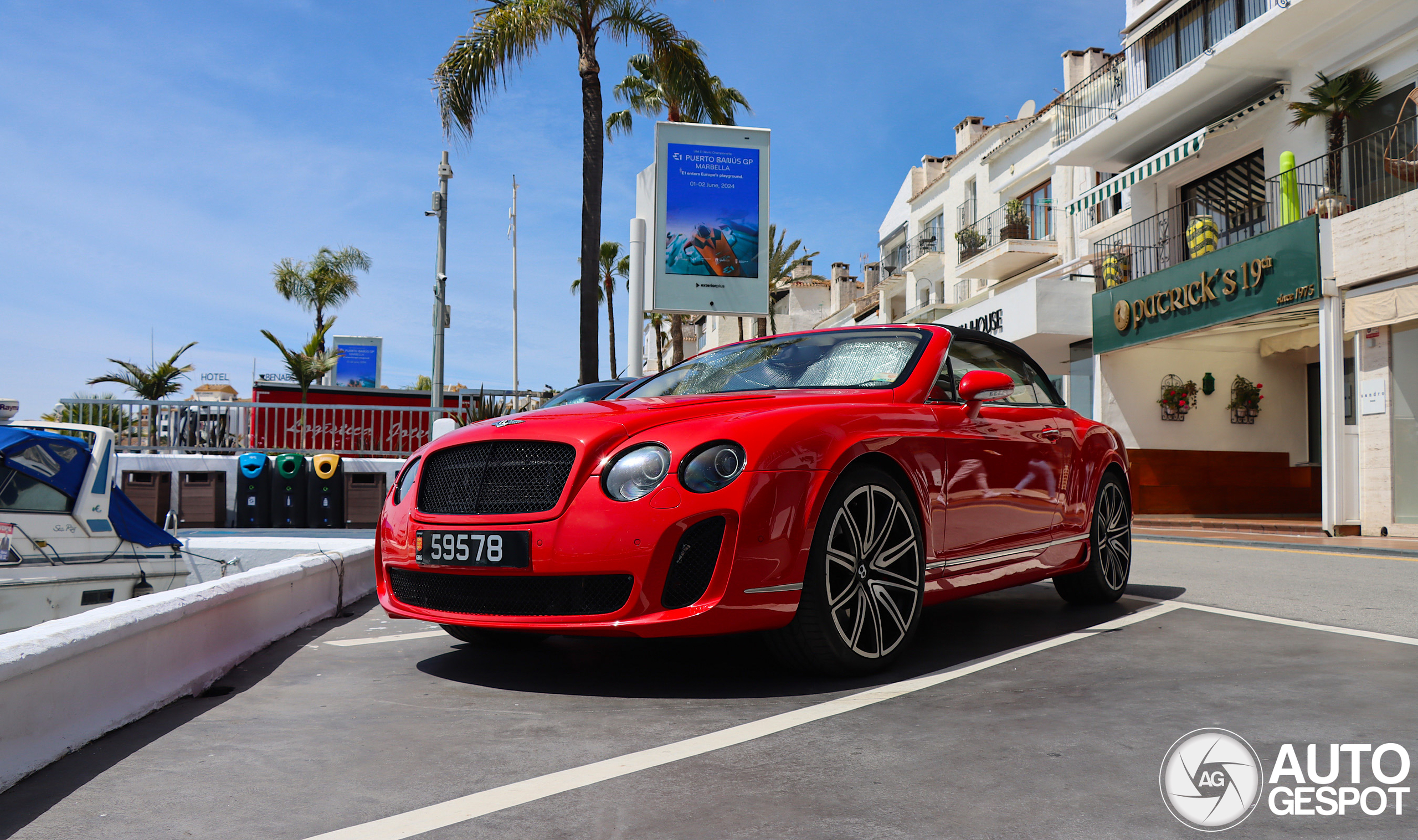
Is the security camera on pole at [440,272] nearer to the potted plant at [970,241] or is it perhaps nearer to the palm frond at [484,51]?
the palm frond at [484,51]

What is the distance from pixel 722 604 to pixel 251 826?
63.6 inches

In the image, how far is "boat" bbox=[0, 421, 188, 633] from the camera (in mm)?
7828

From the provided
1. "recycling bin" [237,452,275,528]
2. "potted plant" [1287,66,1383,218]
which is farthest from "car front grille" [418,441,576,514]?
"potted plant" [1287,66,1383,218]

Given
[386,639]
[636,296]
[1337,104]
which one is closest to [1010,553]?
[386,639]

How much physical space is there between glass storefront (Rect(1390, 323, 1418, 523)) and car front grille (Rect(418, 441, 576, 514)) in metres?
15.0

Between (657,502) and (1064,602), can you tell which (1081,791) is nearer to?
(657,502)

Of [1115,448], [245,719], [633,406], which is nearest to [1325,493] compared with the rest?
[1115,448]

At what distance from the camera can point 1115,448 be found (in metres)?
6.46

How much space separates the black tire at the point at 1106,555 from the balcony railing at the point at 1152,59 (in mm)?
13592

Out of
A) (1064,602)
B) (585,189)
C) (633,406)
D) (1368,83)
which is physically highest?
(1368,83)

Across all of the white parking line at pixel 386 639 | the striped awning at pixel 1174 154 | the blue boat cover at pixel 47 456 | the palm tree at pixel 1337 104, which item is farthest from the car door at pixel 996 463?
the striped awning at pixel 1174 154

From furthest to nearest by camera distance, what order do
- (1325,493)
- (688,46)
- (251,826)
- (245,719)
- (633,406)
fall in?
(688,46)
(1325,493)
(633,406)
(245,719)
(251,826)

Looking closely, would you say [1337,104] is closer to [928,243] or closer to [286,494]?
[286,494]

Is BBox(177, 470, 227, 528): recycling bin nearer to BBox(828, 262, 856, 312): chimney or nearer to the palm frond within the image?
the palm frond
